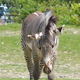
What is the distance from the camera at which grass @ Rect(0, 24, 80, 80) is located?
13.3m

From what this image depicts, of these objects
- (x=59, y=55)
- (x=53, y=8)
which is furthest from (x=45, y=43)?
(x=53, y=8)

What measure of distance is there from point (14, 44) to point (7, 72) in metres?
5.23

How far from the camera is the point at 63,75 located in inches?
466

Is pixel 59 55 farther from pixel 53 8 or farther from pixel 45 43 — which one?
pixel 45 43

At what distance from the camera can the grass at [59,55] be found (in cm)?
1330

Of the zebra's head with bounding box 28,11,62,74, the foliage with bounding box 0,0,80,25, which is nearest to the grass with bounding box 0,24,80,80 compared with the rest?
the foliage with bounding box 0,0,80,25

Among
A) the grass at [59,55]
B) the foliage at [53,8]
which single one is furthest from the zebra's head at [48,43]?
the foliage at [53,8]

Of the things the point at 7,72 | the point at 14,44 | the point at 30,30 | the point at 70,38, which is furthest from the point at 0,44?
the point at 30,30

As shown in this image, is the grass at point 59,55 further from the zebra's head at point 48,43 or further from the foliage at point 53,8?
the zebra's head at point 48,43

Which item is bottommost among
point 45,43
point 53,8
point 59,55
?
point 53,8

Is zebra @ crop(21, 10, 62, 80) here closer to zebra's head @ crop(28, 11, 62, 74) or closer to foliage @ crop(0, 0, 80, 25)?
zebra's head @ crop(28, 11, 62, 74)

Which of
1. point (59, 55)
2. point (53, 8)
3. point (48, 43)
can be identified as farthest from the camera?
point (53, 8)

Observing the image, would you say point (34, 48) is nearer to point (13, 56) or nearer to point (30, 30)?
point (30, 30)

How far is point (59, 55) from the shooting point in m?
15.9
